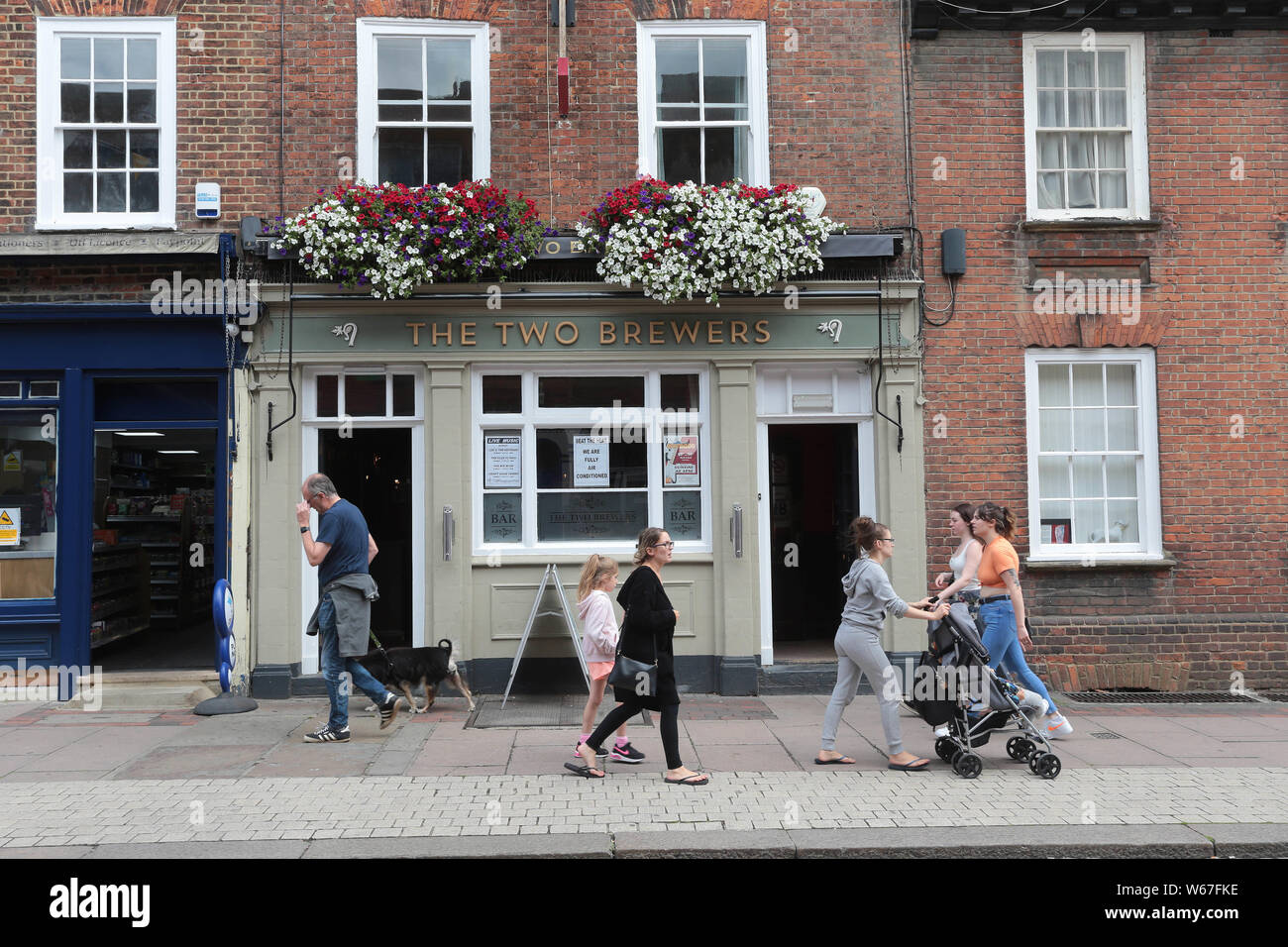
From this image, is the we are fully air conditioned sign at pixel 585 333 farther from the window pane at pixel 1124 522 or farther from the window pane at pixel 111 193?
the window pane at pixel 1124 522

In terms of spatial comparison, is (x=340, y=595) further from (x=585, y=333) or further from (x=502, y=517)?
(x=585, y=333)

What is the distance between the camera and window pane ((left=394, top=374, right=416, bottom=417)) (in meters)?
9.98

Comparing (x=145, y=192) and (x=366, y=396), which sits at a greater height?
(x=145, y=192)

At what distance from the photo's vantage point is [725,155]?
10.2m

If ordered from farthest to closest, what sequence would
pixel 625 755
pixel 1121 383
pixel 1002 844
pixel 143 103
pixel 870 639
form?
pixel 1121 383 < pixel 143 103 < pixel 625 755 < pixel 870 639 < pixel 1002 844

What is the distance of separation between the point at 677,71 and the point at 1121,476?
20.3 ft

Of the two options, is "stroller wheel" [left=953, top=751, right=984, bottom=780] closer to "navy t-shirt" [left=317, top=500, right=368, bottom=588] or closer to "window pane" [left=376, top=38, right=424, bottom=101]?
"navy t-shirt" [left=317, top=500, right=368, bottom=588]

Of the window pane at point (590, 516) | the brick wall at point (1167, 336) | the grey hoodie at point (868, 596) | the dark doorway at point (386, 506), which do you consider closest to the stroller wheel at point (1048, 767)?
the grey hoodie at point (868, 596)

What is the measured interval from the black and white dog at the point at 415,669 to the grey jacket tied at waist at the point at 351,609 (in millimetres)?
904

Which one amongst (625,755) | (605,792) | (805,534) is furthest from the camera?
(805,534)

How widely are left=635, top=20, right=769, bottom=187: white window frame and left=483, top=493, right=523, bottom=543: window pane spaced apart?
142 inches

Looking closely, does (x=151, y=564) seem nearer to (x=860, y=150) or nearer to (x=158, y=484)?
(x=158, y=484)

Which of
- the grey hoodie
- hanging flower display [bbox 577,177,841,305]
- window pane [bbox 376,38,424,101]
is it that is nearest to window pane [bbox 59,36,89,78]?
window pane [bbox 376,38,424,101]

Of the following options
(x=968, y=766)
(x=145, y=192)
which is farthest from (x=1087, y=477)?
(x=145, y=192)
